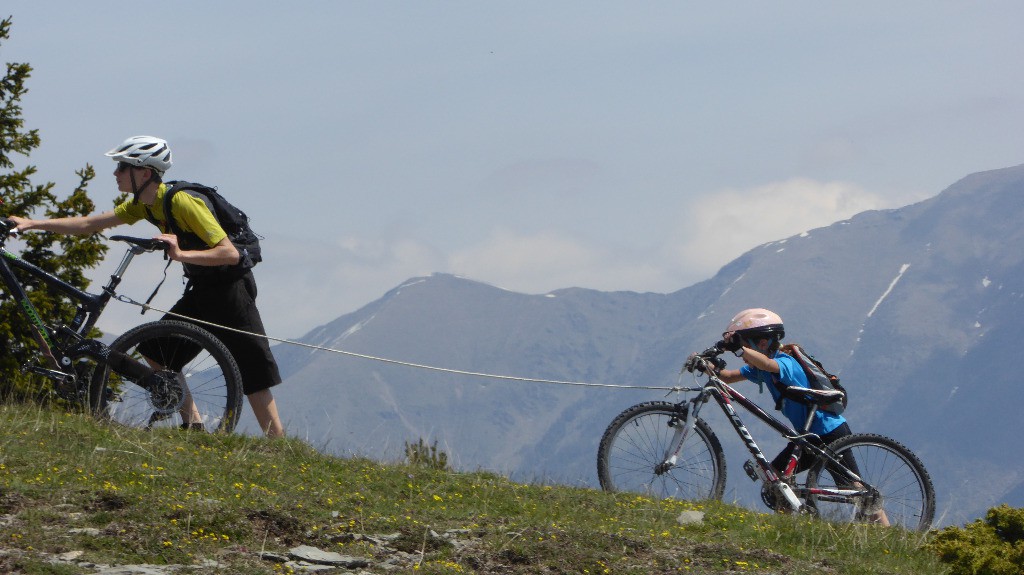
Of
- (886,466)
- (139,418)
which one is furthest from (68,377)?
(886,466)

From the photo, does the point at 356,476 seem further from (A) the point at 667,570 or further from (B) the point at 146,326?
(A) the point at 667,570

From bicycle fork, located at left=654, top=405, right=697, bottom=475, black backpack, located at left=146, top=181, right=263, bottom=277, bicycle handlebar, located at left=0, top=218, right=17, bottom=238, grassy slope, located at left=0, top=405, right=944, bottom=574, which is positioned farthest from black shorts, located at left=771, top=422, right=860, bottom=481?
bicycle handlebar, located at left=0, top=218, right=17, bottom=238

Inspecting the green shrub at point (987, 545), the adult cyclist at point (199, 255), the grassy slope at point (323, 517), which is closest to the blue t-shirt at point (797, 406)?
the grassy slope at point (323, 517)

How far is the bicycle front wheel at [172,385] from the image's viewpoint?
8758 mm

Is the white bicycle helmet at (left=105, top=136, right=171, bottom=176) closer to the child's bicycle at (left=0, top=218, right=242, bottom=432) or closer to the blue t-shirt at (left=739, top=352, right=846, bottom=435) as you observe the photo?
the child's bicycle at (left=0, top=218, right=242, bottom=432)

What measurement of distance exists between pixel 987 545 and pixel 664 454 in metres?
3.01

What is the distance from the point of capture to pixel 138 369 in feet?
29.1

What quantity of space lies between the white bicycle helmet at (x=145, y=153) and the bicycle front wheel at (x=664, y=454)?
386 centimetres

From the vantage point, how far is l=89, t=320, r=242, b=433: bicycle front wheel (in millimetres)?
8758

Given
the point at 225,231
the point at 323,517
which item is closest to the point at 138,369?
the point at 225,231

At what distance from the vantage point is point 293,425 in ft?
33.8

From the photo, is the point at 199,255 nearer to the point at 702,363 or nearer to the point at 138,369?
the point at 138,369

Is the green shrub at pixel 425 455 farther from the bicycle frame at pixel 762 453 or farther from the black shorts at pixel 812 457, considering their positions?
the black shorts at pixel 812 457

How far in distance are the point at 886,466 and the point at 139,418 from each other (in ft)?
18.7
